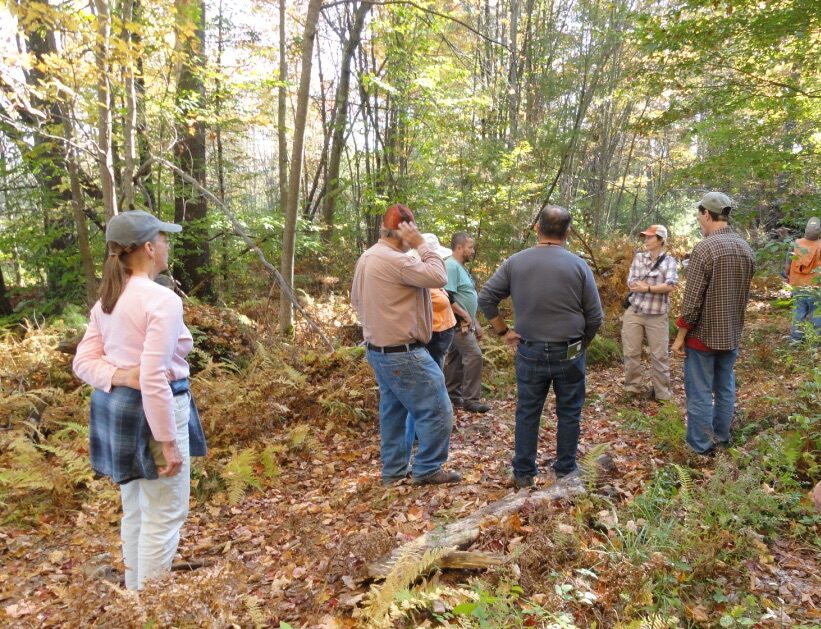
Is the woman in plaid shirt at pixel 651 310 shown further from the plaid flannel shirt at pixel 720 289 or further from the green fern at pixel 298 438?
the green fern at pixel 298 438

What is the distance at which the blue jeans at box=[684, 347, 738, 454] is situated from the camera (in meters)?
4.77

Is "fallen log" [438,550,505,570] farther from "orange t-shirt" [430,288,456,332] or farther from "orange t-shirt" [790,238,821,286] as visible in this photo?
"orange t-shirt" [790,238,821,286]

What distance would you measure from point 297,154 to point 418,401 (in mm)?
5445

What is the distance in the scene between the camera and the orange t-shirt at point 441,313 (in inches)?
221

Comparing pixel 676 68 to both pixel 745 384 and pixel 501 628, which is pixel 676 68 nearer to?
pixel 745 384

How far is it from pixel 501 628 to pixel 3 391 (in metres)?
7.53

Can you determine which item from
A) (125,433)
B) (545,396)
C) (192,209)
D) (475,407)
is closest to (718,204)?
(545,396)

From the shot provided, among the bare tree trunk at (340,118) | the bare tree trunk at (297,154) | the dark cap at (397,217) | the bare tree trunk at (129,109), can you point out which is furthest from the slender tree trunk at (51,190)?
the dark cap at (397,217)

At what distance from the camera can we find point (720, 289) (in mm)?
4609

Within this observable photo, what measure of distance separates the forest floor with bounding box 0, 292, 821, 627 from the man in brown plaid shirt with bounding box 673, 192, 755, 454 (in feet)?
1.23

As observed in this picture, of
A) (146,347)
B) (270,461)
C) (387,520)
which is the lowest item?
(270,461)

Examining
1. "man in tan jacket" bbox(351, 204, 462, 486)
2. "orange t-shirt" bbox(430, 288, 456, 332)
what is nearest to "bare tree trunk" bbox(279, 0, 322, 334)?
"orange t-shirt" bbox(430, 288, 456, 332)

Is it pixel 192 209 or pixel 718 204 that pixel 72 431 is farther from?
pixel 718 204

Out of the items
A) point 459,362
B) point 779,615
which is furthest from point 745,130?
point 779,615
